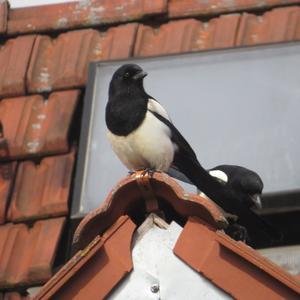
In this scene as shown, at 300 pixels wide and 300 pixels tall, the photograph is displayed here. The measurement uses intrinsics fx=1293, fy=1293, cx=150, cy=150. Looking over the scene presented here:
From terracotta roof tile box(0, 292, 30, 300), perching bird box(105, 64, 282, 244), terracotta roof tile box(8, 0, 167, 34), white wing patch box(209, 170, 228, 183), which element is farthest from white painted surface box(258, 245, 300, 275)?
terracotta roof tile box(8, 0, 167, 34)

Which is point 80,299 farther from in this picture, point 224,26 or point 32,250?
point 224,26

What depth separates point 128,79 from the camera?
329cm

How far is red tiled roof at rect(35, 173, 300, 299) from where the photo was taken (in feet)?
7.01

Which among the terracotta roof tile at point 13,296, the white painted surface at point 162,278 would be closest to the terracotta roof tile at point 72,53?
the terracotta roof tile at point 13,296

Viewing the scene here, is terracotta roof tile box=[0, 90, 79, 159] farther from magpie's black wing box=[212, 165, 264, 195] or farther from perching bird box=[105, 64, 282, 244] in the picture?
perching bird box=[105, 64, 282, 244]

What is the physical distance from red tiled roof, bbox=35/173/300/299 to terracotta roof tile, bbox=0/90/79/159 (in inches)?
68.2

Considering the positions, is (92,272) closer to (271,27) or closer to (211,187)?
(211,187)

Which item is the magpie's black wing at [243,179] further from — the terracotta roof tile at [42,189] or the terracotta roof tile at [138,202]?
the terracotta roof tile at [138,202]

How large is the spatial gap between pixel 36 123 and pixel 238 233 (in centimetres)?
99

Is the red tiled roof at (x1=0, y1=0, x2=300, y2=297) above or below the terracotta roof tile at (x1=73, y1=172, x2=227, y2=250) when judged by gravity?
below

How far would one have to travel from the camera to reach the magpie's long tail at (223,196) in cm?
328

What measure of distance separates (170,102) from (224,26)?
1.41 feet

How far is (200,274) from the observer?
2160mm

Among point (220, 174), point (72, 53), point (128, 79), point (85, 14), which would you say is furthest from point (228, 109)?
point (128, 79)
